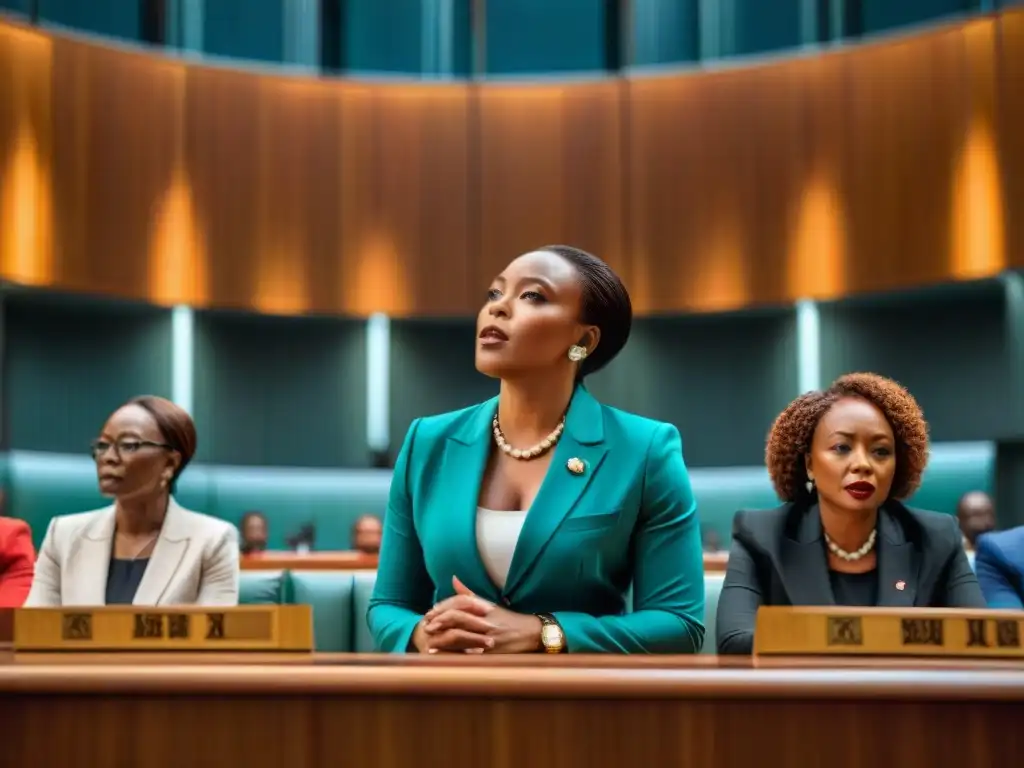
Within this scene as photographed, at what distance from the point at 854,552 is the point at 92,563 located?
5.81 ft

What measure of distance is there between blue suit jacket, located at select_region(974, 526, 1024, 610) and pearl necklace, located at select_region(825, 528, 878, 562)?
1.86ft

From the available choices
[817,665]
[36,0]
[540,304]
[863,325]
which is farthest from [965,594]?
[36,0]

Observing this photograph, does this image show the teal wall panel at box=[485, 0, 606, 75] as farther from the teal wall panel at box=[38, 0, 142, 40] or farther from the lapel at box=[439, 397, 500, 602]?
the lapel at box=[439, 397, 500, 602]

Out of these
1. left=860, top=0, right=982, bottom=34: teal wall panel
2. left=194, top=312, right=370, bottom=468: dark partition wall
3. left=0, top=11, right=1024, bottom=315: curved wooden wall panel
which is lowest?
left=194, top=312, right=370, bottom=468: dark partition wall

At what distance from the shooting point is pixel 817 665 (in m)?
1.40

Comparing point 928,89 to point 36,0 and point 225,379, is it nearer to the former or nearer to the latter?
point 225,379

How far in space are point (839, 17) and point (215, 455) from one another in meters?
5.36

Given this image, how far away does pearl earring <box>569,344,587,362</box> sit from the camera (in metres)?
2.38

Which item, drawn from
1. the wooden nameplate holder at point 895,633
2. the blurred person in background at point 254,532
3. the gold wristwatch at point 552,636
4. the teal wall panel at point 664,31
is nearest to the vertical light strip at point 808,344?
the teal wall panel at point 664,31

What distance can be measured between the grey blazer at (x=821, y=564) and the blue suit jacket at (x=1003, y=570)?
49 cm

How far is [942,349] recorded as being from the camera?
29.2 feet

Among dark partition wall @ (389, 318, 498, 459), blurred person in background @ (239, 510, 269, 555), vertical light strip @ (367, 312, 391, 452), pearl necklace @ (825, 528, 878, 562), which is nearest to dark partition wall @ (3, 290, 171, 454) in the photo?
blurred person in background @ (239, 510, 269, 555)

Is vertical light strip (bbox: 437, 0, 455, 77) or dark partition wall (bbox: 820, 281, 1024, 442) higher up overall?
vertical light strip (bbox: 437, 0, 455, 77)

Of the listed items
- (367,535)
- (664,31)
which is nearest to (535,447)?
(367,535)
